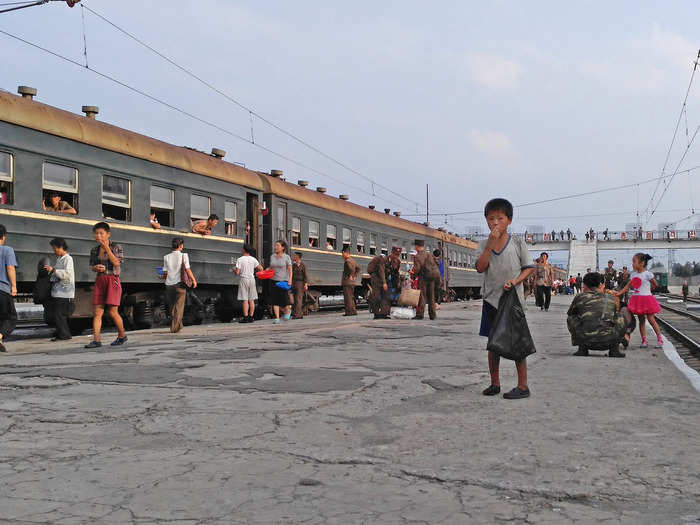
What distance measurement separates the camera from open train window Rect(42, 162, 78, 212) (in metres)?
10.2

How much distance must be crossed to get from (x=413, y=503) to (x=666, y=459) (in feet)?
4.67

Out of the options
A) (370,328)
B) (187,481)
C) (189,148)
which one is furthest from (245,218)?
(187,481)

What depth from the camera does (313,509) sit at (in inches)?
107

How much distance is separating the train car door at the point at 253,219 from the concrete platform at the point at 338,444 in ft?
30.1

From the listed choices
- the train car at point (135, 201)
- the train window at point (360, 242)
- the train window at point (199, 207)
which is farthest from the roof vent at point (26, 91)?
the train window at point (360, 242)

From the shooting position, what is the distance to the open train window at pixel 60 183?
10.2 metres

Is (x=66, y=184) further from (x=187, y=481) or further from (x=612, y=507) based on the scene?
(x=612, y=507)

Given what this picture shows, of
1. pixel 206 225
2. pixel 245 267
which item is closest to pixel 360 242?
pixel 206 225

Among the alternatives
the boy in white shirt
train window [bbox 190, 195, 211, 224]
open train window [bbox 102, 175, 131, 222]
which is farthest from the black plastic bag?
train window [bbox 190, 195, 211, 224]

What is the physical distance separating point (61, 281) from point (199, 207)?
15.3 feet

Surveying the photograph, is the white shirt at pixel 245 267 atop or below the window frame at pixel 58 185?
below

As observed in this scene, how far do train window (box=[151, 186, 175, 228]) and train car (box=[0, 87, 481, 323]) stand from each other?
0.06 ft

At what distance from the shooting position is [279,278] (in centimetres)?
1366

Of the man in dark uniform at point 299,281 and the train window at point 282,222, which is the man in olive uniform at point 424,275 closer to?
the man in dark uniform at point 299,281
